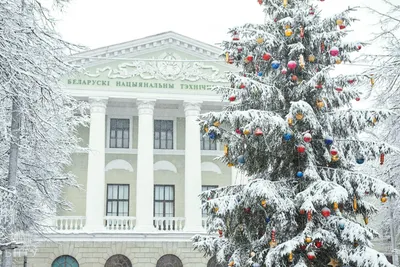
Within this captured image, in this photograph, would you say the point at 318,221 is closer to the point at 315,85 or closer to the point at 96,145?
the point at 315,85

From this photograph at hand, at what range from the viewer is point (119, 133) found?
32.7 meters

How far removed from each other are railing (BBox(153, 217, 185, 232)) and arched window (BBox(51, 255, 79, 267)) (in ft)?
14.5

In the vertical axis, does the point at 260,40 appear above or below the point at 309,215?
above

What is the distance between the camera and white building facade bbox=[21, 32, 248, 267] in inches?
1137

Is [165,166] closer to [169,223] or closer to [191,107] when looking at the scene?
[169,223]

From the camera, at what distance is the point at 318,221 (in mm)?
11078

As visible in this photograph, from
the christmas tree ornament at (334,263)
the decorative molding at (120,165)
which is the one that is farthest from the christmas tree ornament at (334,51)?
the decorative molding at (120,165)

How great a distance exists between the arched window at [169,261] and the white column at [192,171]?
60.4 inches

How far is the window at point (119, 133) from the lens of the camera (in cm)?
3250

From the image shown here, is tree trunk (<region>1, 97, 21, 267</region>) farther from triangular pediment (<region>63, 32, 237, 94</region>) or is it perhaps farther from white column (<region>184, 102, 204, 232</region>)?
triangular pediment (<region>63, 32, 237, 94</region>)

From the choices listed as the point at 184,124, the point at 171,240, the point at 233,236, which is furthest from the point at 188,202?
the point at 233,236

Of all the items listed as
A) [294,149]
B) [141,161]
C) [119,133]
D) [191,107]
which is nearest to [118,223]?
[141,161]

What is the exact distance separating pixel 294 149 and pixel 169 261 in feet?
63.1

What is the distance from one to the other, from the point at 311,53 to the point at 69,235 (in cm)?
1981
